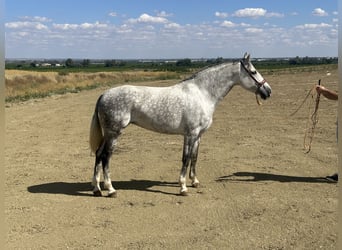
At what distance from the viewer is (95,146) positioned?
247 inches

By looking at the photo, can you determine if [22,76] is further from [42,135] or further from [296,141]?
[296,141]

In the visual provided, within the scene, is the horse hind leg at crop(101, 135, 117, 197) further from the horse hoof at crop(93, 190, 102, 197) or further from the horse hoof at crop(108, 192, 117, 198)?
the horse hoof at crop(93, 190, 102, 197)

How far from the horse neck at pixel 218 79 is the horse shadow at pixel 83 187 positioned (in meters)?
1.83

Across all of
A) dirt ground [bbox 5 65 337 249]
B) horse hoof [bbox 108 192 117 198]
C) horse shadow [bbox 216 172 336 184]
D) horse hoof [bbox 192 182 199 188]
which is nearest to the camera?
dirt ground [bbox 5 65 337 249]

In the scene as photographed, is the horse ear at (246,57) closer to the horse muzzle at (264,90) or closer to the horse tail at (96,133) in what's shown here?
the horse muzzle at (264,90)

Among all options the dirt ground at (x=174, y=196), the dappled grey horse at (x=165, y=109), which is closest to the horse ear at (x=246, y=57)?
the dappled grey horse at (x=165, y=109)

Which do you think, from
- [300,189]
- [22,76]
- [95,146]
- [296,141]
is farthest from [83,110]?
[22,76]

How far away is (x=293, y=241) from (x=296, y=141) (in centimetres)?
599

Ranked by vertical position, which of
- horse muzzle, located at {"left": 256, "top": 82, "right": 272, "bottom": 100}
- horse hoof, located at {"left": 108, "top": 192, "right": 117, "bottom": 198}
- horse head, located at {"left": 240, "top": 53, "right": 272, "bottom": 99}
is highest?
horse head, located at {"left": 240, "top": 53, "right": 272, "bottom": 99}

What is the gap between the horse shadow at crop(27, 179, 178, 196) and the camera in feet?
21.1

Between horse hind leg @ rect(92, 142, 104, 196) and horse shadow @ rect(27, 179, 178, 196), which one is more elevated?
horse hind leg @ rect(92, 142, 104, 196)

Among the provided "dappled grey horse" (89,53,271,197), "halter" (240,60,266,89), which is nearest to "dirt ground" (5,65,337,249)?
"dappled grey horse" (89,53,271,197)

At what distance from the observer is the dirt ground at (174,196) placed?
4.66m

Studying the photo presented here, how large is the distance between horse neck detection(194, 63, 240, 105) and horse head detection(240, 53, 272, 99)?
9 cm
